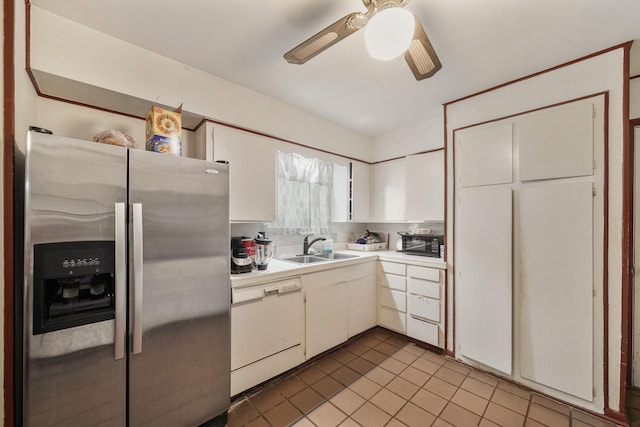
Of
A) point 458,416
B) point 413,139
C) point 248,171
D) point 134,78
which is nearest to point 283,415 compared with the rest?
point 458,416

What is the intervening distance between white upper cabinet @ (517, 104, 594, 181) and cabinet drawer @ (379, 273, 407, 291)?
141cm

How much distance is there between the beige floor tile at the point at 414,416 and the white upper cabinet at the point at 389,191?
1873mm

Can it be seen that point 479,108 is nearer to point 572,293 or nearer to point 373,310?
point 572,293

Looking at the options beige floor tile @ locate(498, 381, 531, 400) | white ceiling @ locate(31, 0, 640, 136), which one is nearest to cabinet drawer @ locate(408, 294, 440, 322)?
beige floor tile @ locate(498, 381, 531, 400)

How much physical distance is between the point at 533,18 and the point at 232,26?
1689 millimetres

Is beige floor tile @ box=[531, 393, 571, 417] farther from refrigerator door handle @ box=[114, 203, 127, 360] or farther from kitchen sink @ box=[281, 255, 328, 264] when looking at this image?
refrigerator door handle @ box=[114, 203, 127, 360]

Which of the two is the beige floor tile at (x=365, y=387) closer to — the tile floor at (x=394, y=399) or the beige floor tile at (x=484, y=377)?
the tile floor at (x=394, y=399)

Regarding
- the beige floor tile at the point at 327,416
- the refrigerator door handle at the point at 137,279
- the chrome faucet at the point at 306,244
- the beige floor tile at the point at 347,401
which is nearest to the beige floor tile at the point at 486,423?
the beige floor tile at the point at 347,401

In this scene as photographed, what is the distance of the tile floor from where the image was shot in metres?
1.60

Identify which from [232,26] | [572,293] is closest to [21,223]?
[232,26]

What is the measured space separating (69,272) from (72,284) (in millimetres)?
86

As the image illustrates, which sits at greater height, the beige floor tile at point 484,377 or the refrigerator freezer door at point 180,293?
the refrigerator freezer door at point 180,293

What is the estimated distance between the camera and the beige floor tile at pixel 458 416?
5.21 ft

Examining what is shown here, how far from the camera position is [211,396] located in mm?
1497
